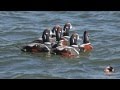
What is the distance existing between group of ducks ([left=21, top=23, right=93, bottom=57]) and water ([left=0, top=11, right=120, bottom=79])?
0.41 feet

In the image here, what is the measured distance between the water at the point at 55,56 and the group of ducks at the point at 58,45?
0.13m

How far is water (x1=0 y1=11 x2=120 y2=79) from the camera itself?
8.28m

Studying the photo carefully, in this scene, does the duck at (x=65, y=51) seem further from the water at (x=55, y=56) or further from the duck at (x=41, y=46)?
the duck at (x=41, y=46)

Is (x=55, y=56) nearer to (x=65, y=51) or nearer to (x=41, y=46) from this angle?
(x=65, y=51)

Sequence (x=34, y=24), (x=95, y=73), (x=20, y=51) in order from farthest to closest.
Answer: (x=34, y=24), (x=20, y=51), (x=95, y=73)

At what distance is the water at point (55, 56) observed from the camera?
8281 millimetres

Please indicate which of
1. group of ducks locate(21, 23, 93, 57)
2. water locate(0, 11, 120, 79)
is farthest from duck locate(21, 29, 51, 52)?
water locate(0, 11, 120, 79)

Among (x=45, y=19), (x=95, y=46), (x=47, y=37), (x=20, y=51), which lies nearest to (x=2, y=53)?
(x=20, y=51)

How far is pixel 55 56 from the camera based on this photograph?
30.7ft

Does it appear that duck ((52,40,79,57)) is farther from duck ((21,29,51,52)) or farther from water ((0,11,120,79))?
duck ((21,29,51,52))
